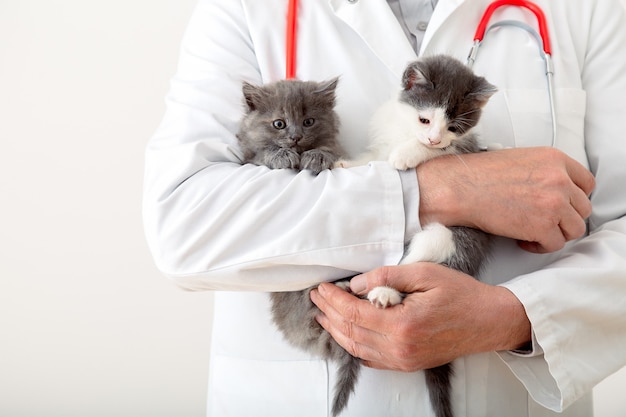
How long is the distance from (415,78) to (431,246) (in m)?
0.47

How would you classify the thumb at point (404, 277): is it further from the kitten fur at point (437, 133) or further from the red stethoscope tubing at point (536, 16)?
the red stethoscope tubing at point (536, 16)

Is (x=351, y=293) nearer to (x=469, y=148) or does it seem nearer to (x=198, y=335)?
(x=469, y=148)

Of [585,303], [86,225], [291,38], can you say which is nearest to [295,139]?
[291,38]

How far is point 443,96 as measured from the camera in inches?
59.9

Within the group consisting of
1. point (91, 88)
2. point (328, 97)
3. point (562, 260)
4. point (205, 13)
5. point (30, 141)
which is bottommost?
point (30, 141)

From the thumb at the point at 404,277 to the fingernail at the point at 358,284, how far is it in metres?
0.01

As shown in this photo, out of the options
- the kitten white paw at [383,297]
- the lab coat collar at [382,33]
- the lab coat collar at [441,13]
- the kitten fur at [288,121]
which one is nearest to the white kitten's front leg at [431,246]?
the kitten white paw at [383,297]

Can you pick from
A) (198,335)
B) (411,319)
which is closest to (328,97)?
(411,319)

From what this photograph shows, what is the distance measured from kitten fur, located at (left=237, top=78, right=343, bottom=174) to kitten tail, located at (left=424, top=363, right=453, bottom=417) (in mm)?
609

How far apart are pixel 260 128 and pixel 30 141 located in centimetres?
123

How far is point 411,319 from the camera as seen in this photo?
122cm

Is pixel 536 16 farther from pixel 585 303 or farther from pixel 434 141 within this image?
pixel 585 303

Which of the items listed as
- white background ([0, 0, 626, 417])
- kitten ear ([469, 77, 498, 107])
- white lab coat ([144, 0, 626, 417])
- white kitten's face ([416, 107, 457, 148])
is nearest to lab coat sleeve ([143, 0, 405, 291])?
white lab coat ([144, 0, 626, 417])

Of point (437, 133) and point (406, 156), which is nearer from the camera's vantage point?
point (406, 156)
